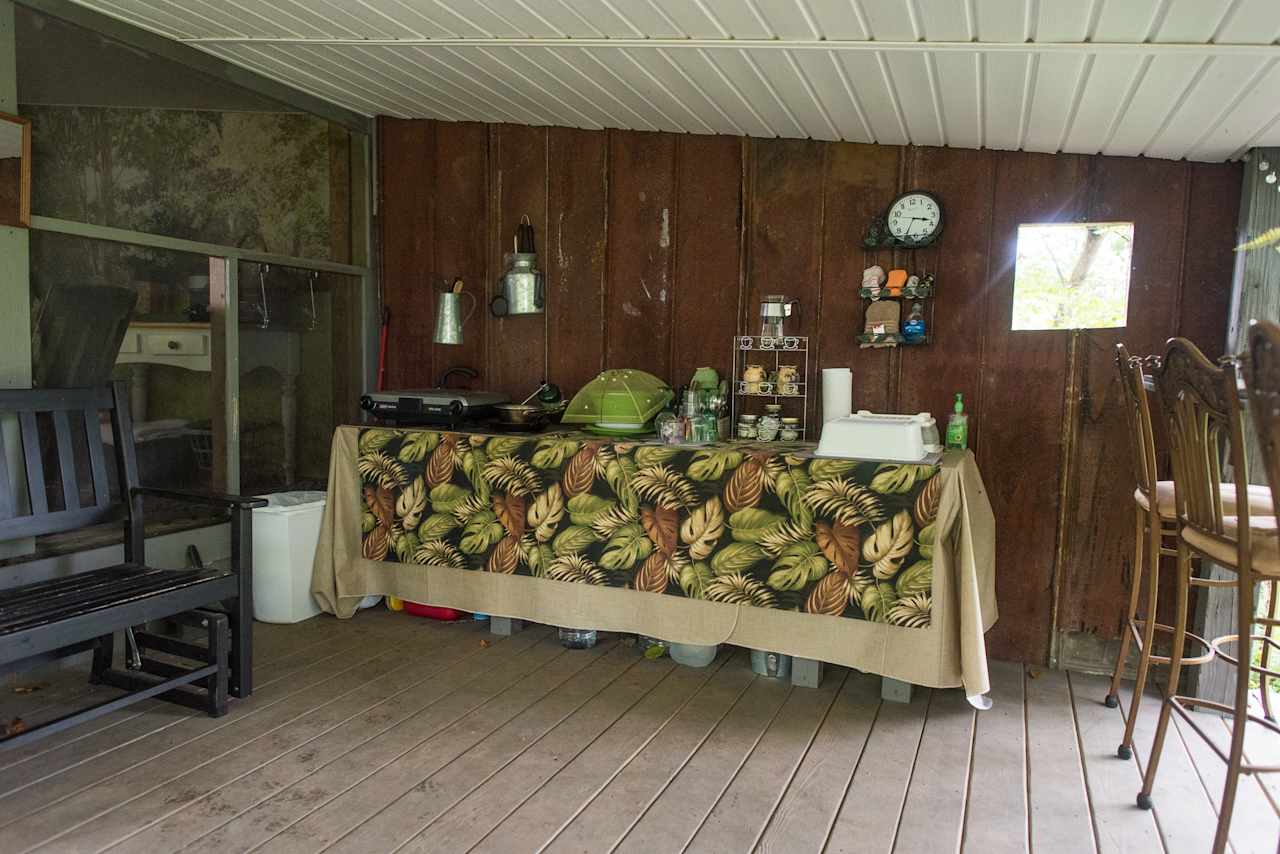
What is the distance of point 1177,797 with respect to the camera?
2377 millimetres

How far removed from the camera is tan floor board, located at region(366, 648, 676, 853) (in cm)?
213

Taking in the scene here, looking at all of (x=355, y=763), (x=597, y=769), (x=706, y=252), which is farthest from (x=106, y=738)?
(x=706, y=252)

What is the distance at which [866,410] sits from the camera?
11.6 ft

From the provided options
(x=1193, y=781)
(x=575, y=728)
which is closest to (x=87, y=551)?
(x=575, y=728)

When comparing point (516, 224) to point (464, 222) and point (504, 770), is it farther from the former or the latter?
point (504, 770)

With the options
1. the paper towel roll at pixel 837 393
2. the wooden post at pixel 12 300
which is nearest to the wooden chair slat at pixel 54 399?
the wooden post at pixel 12 300

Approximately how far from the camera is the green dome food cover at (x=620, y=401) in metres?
3.45

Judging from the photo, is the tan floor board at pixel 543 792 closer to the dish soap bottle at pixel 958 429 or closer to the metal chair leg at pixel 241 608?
the metal chair leg at pixel 241 608

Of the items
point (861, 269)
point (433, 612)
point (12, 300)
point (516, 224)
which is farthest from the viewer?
point (516, 224)

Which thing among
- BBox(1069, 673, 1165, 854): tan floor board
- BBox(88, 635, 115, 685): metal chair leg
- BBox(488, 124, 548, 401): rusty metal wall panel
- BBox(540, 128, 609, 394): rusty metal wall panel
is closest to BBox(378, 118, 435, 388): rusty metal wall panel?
BBox(488, 124, 548, 401): rusty metal wall panel

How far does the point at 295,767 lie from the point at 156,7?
8.20 feet

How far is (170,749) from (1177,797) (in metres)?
2.86

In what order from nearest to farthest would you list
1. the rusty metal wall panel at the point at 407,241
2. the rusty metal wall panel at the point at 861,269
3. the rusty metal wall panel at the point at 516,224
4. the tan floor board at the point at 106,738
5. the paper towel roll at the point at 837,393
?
1. the tan floor board at the point at 106,738
2. the rusty metal wall panel at the point at 861,269
3. the paper towel roll at the point at 837,393
4. the rusty metal wall panel at the point at 516,224
5. the rusty metal wall panel at the point at 407,241

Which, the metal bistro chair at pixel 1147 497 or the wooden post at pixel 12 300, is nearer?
the metal bistro chair at pixel 1147 497
